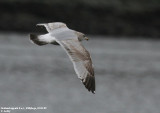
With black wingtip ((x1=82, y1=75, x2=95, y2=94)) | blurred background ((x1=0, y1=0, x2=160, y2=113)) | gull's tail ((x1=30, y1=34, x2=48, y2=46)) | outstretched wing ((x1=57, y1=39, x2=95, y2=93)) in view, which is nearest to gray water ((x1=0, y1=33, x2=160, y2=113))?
blurred background ((x1=0, y1=0, x2=160, y2=113))

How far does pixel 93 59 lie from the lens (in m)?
26.2

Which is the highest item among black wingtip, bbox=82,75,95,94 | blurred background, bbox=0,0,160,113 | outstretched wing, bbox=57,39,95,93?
outstretched wing, bbox=57,39,95,93

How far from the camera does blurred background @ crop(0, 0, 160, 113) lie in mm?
17516

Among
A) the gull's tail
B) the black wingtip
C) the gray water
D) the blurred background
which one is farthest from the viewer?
the blurred background

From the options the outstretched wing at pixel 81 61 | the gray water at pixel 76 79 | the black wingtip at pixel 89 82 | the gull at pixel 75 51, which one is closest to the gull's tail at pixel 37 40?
the gull at pixel 75 51

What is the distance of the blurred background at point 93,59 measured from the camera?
690 inches

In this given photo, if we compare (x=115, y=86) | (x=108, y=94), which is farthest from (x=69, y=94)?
(x=115, y=86)

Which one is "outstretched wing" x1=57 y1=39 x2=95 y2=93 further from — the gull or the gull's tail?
the gull's tail

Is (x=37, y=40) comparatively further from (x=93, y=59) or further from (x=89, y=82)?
(x=93, y=59)

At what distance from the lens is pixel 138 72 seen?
79.5ft

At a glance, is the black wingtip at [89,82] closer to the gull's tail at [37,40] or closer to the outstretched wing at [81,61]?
the outstretched wing at [81,61]

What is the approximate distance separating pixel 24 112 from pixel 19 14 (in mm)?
27694

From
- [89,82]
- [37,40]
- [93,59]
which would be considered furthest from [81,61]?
[93,59]

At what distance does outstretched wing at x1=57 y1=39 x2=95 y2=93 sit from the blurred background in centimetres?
584
